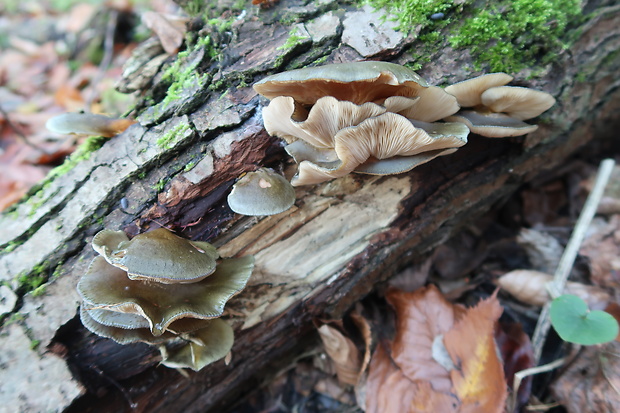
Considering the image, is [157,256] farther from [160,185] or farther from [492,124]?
[492,124]

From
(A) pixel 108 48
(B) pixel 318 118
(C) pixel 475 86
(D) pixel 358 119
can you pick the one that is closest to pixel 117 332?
(B) pixel 318 118

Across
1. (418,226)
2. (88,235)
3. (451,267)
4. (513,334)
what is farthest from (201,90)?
(513,334)

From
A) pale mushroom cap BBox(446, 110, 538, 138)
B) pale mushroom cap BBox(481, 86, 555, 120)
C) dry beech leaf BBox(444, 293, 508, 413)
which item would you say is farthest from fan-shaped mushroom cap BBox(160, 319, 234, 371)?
pale mushroom cap BBox(481, 86, 555, 120)

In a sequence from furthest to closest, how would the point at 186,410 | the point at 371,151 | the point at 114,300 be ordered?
1. the point at 186,410
2. the point at 371,151
3. the point at 114,300

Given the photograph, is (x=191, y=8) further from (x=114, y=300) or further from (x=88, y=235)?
(x=114, y=300)

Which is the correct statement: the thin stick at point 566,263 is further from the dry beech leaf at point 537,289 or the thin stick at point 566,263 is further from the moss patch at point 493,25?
the moss patch at point 493,25

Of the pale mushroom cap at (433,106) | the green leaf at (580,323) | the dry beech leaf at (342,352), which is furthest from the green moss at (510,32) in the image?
the dry beech leaf at (342,352)
